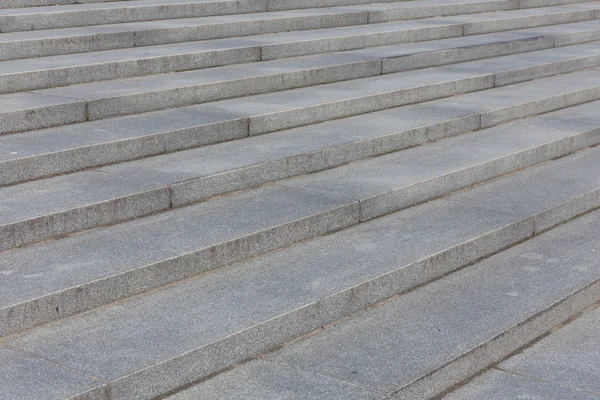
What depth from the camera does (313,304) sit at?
4.95 m

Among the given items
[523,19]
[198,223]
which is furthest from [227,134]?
[523,19]

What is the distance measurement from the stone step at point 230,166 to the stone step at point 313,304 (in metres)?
0.29

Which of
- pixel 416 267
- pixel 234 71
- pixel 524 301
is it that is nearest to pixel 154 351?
pixel 416 267

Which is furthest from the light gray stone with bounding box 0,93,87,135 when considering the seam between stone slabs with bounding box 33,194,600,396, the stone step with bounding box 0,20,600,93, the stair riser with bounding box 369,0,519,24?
the stair riser with bounding box 369,0,519,24

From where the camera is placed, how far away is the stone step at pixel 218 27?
340 inches

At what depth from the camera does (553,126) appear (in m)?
8.81

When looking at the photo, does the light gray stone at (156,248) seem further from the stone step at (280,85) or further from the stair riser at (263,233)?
the stone step at (280,85)

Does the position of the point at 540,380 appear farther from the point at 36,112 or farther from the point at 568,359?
the point at 36,112

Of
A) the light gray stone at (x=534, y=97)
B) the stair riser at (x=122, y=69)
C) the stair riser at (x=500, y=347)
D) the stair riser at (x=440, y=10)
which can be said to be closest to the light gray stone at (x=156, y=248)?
the stair riser at (x=500, y=347)

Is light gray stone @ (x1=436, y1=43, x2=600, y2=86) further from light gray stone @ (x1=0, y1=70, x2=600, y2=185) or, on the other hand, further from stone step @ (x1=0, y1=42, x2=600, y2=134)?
light gray stone @ (x1=0, y1=70, x2=600, y2=185)

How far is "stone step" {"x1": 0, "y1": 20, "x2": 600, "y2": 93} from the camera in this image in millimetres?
7871

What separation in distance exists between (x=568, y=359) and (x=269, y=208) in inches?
78.1

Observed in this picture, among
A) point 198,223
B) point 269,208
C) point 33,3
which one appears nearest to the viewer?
point 198,223

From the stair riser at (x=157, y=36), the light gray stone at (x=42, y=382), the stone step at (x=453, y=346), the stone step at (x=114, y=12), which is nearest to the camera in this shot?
the light gray stone at (x=42, y=382)
